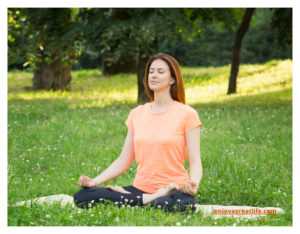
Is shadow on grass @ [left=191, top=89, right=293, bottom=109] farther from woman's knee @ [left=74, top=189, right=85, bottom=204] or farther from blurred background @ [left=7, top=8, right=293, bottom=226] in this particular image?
woman's knee @ [left=74, top=189, right=85, bottom=204]

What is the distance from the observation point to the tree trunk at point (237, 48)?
14.5 meters

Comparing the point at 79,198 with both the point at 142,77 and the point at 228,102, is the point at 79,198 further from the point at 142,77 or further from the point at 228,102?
the point at 228,102

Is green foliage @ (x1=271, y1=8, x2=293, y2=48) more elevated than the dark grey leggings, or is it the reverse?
green foliage @ (x1=271, y1=8, x2=293, y2=48)

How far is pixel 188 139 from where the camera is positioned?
3600 mm

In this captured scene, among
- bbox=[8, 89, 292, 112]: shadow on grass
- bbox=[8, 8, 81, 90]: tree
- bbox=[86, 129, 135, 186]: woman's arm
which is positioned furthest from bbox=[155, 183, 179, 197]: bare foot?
bbox=[8, 89, 292, 112]: shadow on grass

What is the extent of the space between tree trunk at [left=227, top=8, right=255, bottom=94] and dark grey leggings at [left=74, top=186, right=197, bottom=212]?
12.7 metres

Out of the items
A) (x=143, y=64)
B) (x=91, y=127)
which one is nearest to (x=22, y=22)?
(x=143, y=64)

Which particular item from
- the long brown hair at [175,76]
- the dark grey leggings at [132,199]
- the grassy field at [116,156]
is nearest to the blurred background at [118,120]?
the grassy field at [116,156]

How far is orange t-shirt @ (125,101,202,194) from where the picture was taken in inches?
142

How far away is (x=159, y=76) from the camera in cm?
364

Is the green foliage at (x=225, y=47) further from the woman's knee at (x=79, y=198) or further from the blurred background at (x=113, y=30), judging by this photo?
the woman's knee at (x=79, y=198)

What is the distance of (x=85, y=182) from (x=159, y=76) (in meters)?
1.53

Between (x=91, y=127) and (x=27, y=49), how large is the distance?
177 inches

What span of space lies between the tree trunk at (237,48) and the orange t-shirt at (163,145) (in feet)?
40.2
